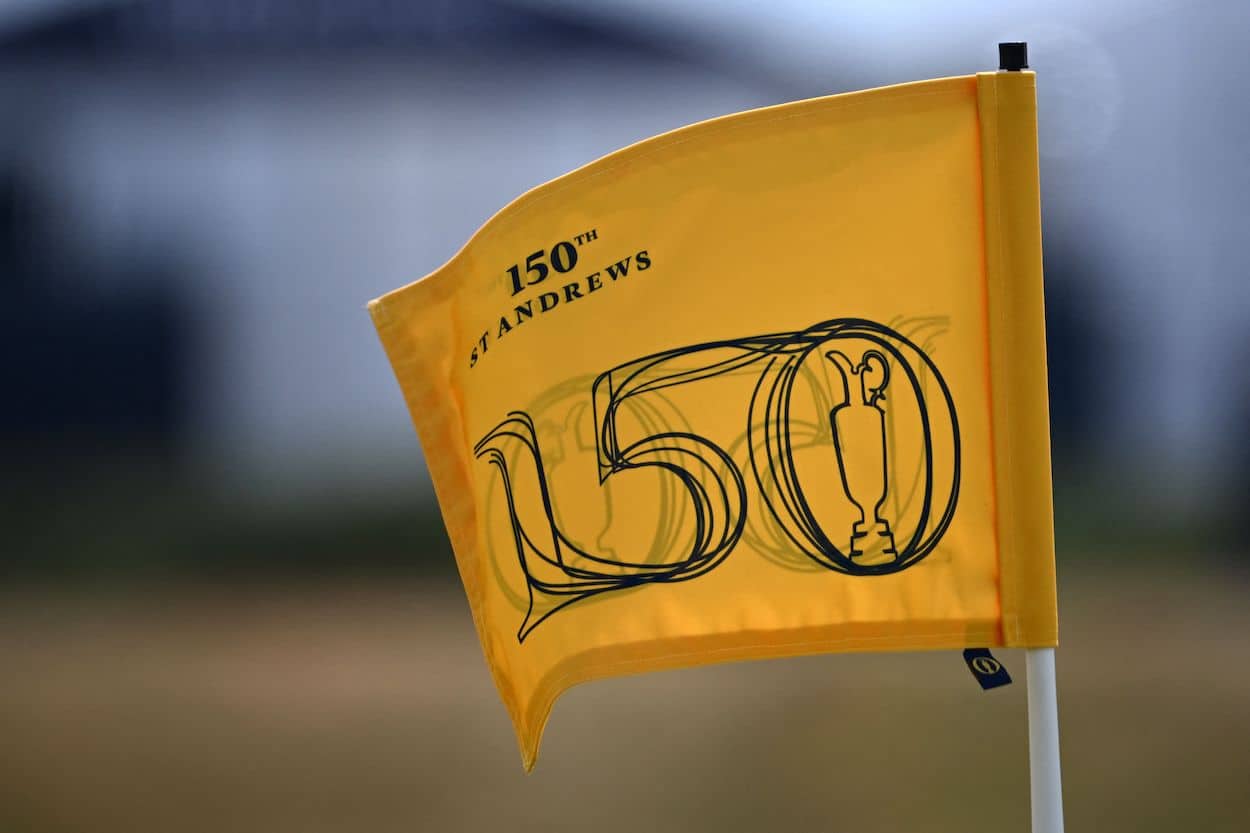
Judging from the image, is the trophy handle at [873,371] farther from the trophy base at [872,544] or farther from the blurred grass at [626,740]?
the blurred grass at [626,740]

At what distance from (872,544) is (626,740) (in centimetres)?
236

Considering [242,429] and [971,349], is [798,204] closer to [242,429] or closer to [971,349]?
[971,349]

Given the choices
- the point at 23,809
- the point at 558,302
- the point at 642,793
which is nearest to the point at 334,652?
the point at 23,809

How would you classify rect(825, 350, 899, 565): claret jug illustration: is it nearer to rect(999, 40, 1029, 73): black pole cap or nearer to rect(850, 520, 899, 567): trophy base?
rect(850, 520, 899, 567): trophy base

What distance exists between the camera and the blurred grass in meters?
2.64

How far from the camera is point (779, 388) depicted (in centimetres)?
95

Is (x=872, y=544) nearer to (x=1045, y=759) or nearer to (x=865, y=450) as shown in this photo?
(x=865, y=450)

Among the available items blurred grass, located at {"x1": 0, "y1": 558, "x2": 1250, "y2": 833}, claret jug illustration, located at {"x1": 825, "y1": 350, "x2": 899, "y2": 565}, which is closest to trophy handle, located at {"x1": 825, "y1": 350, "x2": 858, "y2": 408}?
claret jug illustration, located at {"x1": 825, "y1": 350, "x2": 899, "y2": 565}

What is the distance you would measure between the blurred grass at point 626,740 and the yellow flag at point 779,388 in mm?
1653

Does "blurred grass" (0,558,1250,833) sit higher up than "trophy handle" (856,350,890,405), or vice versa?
"trophy handle" (856,350,890,405)

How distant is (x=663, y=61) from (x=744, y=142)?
544 centimetres

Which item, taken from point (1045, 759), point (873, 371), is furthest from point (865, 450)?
point (1045, 759)

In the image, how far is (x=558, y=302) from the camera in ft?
3.20

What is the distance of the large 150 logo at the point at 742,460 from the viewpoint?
934 mm
